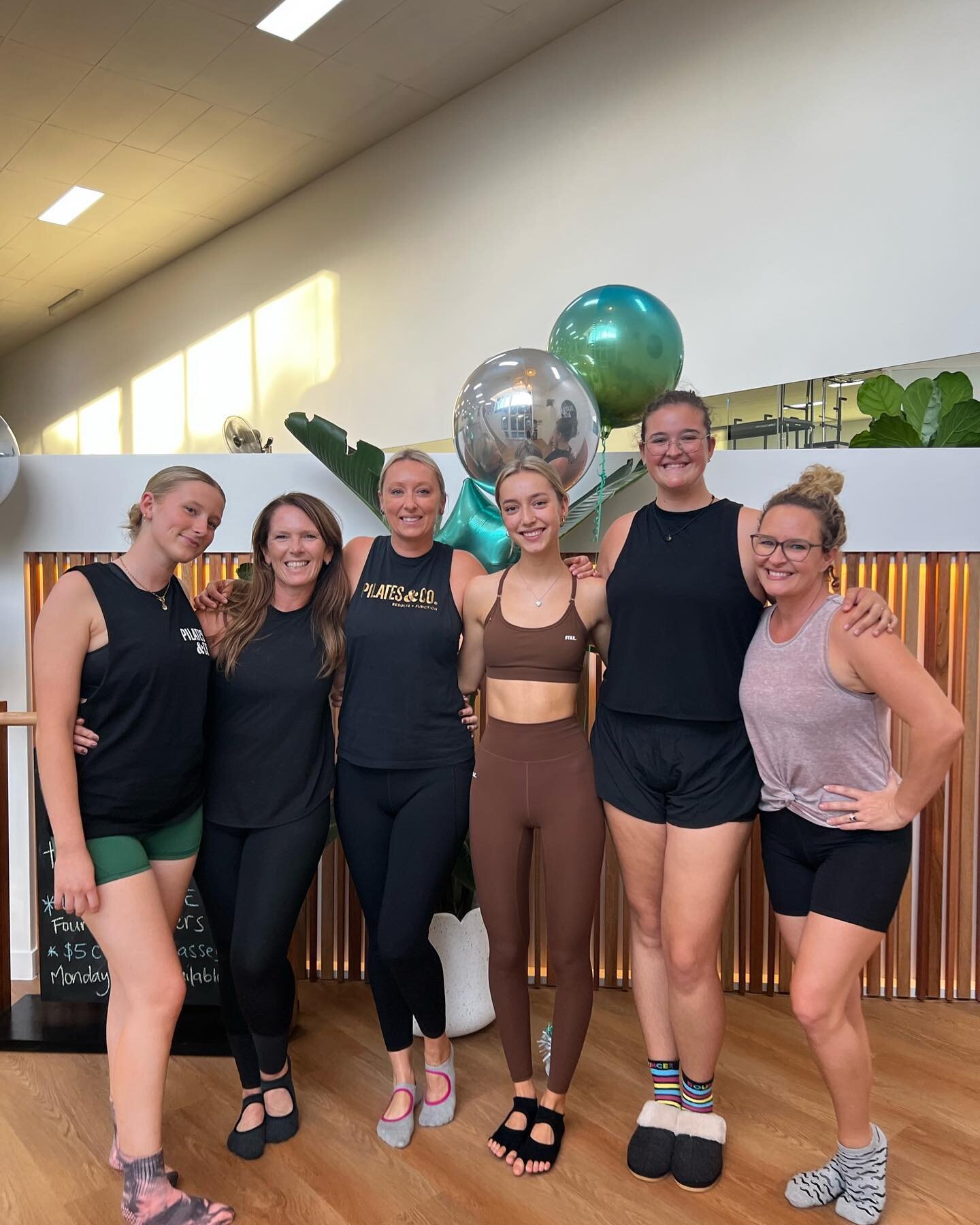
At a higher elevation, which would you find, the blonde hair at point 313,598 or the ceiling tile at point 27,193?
the ceiling tile at point 27,193

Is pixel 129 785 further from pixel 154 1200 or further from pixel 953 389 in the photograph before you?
pixel 953 389

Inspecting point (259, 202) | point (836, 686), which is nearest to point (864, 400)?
point (836, 686)

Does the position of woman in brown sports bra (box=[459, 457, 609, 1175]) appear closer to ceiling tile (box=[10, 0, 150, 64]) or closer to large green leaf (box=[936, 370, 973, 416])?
large green leaf (box=[936, 370, 973, 416])

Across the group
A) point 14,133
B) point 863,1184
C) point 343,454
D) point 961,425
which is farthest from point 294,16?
point 863,1184

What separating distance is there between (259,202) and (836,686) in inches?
314

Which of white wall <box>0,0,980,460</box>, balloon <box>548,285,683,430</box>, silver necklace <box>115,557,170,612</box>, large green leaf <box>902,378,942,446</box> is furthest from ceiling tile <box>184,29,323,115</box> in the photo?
silver necklace <box>115,557,170,612</box>

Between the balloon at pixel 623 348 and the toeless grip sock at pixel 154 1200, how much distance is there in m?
2.25

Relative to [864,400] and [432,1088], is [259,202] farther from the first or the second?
[432,1088]

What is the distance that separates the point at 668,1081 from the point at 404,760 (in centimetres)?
102

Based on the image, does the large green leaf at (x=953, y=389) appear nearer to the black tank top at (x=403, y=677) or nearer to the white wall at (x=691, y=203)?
the white wall at (x=691, y=203)

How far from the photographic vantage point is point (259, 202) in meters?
8.21

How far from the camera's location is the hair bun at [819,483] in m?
1.90

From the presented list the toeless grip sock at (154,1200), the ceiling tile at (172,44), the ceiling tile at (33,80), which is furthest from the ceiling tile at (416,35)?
the toeless grip sock at (154,1200)

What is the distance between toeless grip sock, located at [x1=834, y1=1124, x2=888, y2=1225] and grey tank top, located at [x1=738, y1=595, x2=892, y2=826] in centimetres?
77
